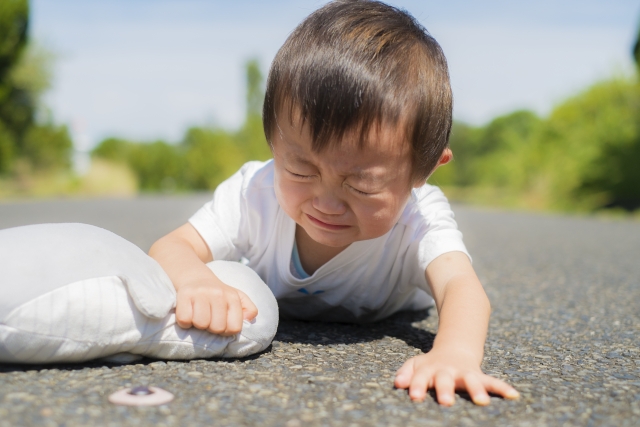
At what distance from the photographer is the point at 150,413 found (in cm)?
106

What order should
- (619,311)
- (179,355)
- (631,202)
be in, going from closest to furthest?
(179,355) < (619,311) < (631,202)

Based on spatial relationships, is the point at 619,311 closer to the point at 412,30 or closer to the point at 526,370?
the point at 526,370

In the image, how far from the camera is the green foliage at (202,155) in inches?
1081

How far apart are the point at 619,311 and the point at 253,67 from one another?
3043 centimetres

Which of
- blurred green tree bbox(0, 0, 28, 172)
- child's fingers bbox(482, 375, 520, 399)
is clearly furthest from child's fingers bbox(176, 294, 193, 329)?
blurred green tree bbox(0, 0, 28, 172)

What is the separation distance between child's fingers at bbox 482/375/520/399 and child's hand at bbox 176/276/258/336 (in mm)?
601

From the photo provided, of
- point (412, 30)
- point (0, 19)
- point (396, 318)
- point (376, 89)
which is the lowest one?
point (396, 318)

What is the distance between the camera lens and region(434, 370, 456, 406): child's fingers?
122 cm

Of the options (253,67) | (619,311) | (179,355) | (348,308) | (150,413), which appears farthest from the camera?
(253,67)

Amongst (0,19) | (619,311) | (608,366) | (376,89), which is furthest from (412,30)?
(0,19)

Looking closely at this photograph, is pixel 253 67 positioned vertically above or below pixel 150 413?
above

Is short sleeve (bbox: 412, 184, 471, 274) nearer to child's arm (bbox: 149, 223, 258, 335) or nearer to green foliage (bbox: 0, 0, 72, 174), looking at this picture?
child's arm (bbox: 149, 223, 258, 335)

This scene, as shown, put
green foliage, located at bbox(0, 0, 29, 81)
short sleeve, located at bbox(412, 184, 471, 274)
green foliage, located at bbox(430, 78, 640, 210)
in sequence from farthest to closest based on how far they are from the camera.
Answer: green foliage, located at bbox(0, 0, 29, 81) → green foliage, located at bbox(430, 78, 640, 210) → short sleeve, located at bbox(412, 184, 471, 274)

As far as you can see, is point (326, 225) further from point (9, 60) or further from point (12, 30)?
point (9, 60)
